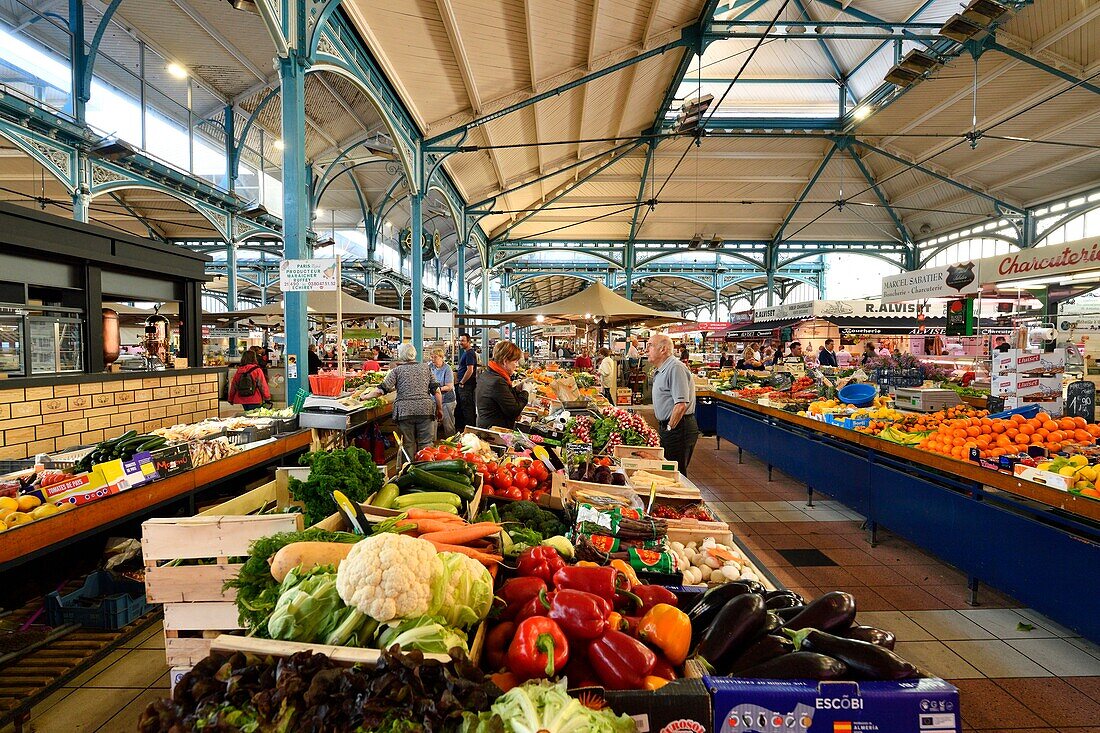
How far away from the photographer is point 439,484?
9.38 ft

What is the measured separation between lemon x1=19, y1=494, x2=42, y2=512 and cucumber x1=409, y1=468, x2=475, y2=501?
6.45 ft

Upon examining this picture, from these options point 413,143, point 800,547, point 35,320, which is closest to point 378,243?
point 413,143

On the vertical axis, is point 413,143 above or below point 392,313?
above

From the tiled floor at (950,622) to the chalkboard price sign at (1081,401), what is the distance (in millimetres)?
2158

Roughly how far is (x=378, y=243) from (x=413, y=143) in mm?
16840

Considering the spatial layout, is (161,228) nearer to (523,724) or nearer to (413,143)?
(413,143)

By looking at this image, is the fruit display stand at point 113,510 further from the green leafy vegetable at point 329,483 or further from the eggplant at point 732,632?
the eggplant at point 732,632

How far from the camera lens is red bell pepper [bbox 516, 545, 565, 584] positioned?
190 centimetres

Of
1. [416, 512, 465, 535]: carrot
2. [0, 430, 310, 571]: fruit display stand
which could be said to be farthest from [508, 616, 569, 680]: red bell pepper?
[0, 430, 310, 571]: fruit display stand

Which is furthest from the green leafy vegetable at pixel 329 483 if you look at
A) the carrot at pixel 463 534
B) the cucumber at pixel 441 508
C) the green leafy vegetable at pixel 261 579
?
the carrot at pixel 463 534

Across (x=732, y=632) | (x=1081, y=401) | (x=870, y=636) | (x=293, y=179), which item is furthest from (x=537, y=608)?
(x=1081, y=401)

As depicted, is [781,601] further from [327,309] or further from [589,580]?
[327,309]

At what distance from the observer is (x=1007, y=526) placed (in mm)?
3617

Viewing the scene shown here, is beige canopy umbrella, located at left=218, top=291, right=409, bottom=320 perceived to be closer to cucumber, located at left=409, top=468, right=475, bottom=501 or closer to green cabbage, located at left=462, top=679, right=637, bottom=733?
cucumber, located at left=409, top=468, right=475, bottom=501
